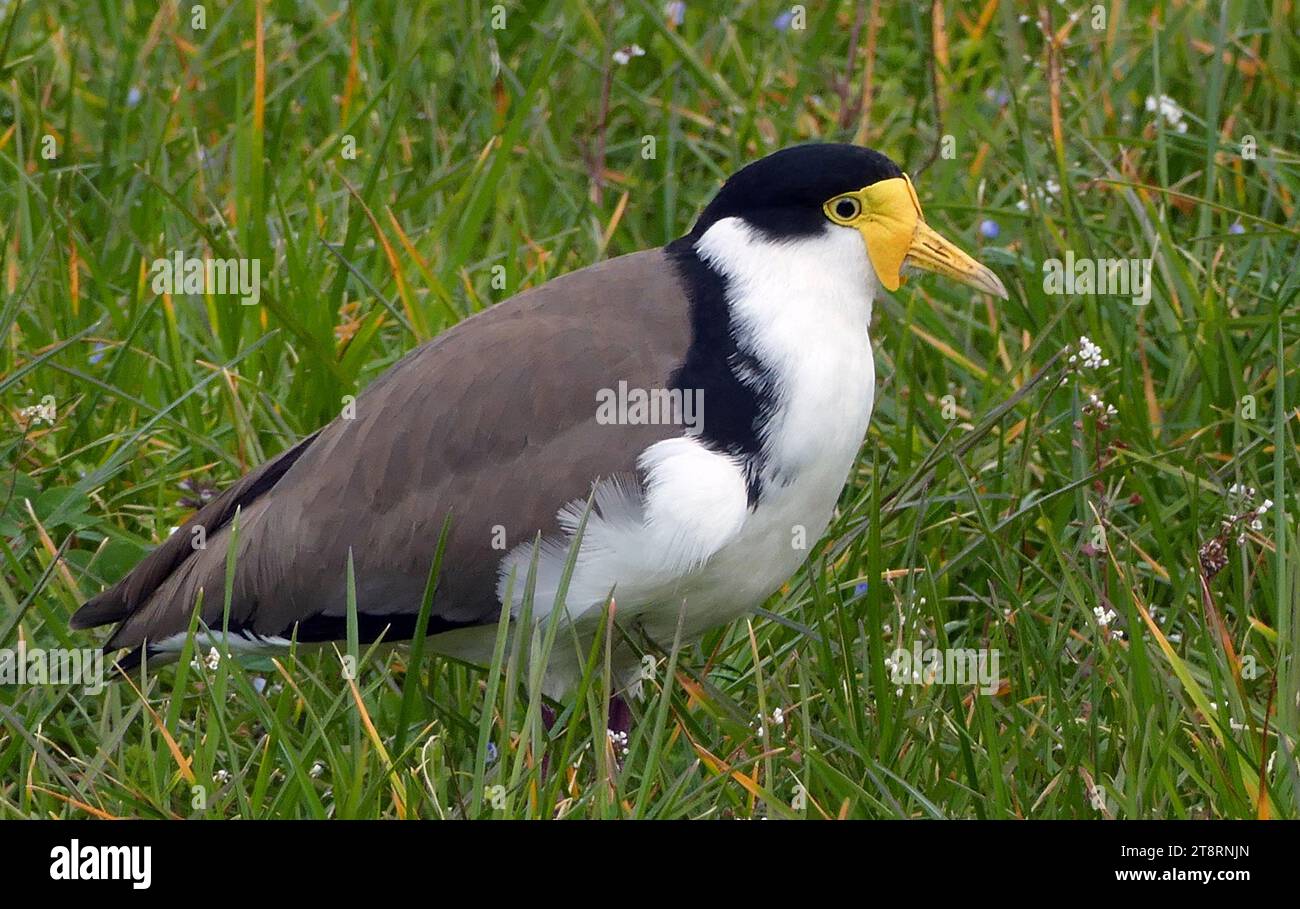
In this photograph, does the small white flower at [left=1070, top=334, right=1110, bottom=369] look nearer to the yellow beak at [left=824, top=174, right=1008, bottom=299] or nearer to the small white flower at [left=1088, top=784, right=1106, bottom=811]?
the yellow beak at [left=824, top=174, right=1008, bottom=299]

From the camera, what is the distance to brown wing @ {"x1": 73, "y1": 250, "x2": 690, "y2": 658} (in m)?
3.98

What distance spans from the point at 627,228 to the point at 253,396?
148cm

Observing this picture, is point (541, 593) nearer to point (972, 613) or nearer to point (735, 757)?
point (735, 757)

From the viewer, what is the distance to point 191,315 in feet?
17.9

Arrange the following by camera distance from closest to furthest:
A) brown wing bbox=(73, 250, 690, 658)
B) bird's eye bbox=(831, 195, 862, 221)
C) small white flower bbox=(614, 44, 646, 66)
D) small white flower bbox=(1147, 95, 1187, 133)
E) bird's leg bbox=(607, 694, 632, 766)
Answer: brown wing bbox=(73, 250, 690, 658) → bird's eye bbox=(831, 195, 862, 221) → bird's leg bbox=(607, 694, 632, 766) → small white flower bbox=(1147, 95, 1187, 133) → small white flower bbox=(614, 44, 646, 66)

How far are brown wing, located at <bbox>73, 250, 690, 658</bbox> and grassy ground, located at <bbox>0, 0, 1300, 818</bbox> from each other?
0.12 m

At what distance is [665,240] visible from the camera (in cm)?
605

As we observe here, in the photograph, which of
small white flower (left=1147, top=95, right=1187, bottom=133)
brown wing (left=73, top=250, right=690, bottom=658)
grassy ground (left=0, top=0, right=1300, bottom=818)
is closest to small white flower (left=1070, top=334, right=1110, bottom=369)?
grassy ground (left=0, top=0, right=1300, bottom=818)

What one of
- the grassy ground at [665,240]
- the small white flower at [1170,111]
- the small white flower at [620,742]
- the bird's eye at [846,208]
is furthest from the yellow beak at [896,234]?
the small white flower at [1170,111]

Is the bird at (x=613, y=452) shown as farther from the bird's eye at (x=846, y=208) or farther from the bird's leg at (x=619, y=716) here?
the bird's leg at (x=619, y=716)

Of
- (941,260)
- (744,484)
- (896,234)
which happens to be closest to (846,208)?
(896,234)

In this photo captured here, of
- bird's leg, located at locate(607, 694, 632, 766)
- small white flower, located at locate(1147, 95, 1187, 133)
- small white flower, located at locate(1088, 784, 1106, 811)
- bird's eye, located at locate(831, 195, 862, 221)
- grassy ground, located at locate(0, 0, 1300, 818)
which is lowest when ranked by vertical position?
bird's leg, located at locate(607, 694, 632, 766)

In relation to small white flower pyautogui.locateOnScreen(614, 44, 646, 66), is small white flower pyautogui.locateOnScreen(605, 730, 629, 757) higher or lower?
lower

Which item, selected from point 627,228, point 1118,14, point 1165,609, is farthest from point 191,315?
point 1118,14
